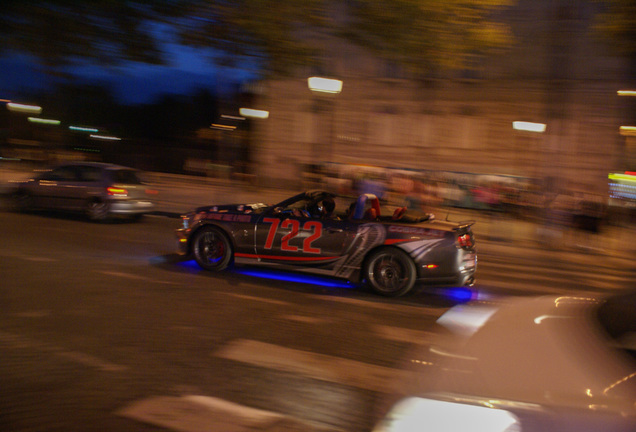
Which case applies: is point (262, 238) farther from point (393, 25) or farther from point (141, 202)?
point (141, 202)

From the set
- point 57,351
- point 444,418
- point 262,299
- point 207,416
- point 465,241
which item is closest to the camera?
point 444,418

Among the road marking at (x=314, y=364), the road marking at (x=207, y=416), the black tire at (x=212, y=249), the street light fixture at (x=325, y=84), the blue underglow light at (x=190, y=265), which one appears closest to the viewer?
the road marking at (x=207, y=416)

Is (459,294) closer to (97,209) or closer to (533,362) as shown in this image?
(533,362)

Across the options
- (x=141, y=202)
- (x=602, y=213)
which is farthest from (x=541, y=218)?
(x=141, y=202)

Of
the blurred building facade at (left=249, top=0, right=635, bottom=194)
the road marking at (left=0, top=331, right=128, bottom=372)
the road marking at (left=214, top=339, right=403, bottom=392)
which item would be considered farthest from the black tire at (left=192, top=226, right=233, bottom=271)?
the blurred building facade at (left=249, top=0, right=635, bottom=194)

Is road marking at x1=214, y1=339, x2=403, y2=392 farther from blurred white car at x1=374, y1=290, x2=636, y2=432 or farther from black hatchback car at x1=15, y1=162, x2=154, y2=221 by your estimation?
black hatchback car at x1=15, y1=162, x2=154, y2=221

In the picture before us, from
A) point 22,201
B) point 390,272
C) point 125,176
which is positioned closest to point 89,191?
point 125,176

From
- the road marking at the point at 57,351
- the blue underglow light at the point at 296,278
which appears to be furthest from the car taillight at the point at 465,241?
the road marking at the point at 57,351

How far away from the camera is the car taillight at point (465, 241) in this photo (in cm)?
760

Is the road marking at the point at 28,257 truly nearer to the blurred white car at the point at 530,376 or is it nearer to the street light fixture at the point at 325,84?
the blurred white car at the point at 530,376

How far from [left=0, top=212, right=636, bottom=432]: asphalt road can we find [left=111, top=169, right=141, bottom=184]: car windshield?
14.7ft

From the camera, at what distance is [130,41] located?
32.8ft

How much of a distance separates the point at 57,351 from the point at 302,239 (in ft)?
12.9

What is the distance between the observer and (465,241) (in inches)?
303
